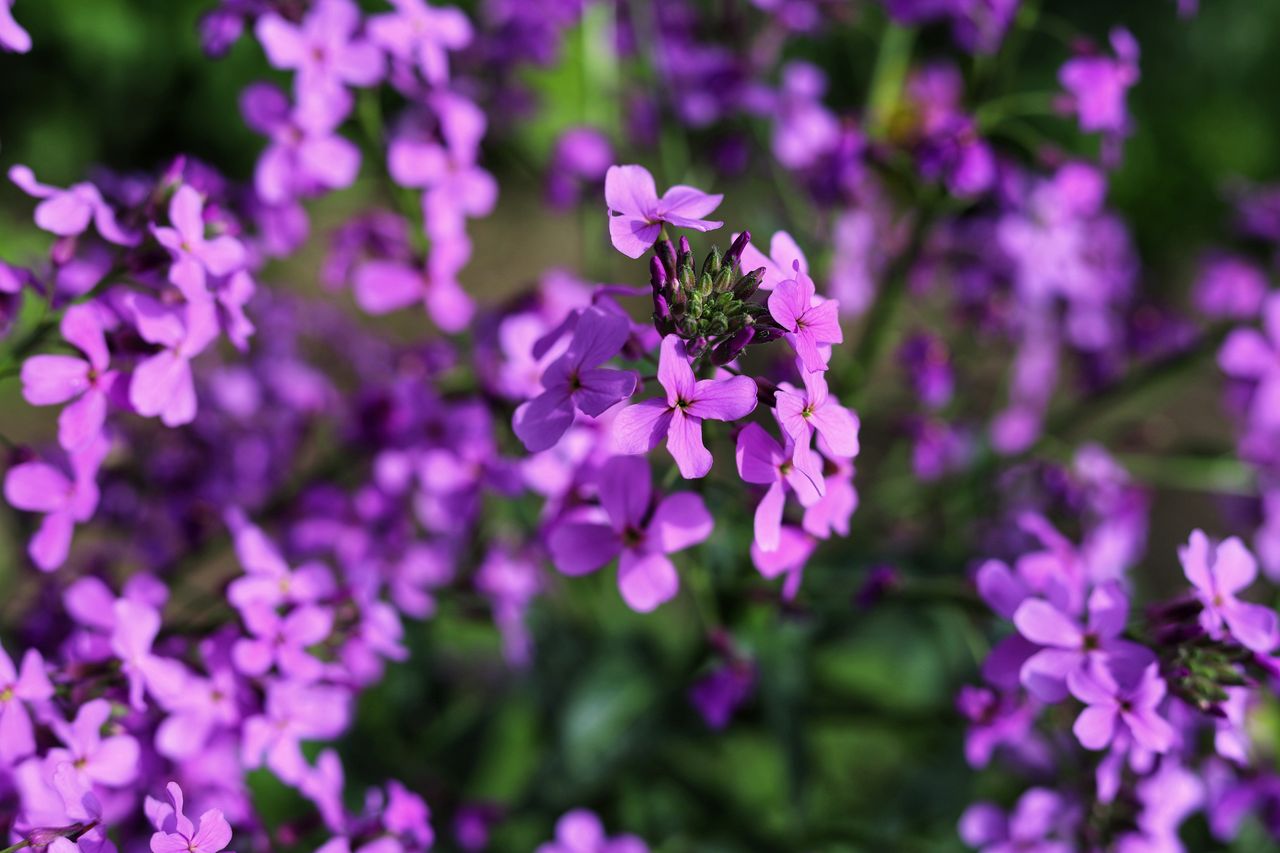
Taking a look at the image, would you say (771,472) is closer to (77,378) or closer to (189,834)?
(189,834)

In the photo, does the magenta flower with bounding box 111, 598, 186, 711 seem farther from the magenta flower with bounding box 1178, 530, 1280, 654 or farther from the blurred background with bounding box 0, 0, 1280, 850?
the magenta flower with bounding box 1178, 530, 1280, 654

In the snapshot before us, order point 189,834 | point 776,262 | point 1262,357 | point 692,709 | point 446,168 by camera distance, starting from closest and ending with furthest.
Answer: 1. point 189,834
2. point 776,262
3. point 446,168
4. point 1262,357
5. point 692,709

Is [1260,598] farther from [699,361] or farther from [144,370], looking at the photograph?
[144,370]

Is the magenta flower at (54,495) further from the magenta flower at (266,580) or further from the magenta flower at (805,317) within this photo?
the magenta flower at (805,317)

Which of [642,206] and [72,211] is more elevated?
[642,206]

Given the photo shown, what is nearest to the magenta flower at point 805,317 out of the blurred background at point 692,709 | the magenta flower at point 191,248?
the blurred background at point 692,709

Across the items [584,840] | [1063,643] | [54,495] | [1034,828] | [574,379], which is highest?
[574,379]

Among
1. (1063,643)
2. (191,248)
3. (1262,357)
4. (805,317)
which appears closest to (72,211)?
(191,248)
